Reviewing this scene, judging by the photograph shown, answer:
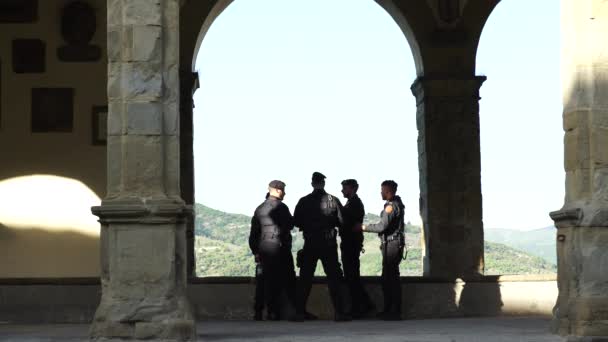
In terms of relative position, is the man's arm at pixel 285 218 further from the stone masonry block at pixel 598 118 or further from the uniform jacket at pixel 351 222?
the stone masonry block at pixel 598 118

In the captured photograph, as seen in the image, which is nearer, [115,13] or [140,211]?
[140,211]

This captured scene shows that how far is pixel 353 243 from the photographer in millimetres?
16047

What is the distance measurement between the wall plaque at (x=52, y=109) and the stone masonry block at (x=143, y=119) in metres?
7.07

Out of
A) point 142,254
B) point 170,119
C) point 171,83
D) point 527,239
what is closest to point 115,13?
point 171,83

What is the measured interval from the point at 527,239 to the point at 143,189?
307 feet

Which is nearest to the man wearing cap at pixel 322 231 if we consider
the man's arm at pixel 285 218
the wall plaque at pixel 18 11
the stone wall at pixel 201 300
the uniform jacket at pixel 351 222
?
the man's arm at pixel 285 218

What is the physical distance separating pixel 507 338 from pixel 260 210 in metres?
3.92

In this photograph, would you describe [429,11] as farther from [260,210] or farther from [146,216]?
[146,216]

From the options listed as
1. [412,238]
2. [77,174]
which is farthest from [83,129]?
[412,238]

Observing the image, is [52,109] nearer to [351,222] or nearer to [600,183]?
[351,222]

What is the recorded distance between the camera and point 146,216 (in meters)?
12.2

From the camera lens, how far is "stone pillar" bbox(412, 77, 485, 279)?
19.8m

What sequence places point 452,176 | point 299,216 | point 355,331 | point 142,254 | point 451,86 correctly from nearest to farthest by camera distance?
point 142,254
point 355,331
point 299,216
point 451,86
point 452,176

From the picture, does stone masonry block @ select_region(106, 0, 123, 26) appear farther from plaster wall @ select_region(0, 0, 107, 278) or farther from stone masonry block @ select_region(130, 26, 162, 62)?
plaster wall @ select_region(0, 0, 107, 278)
